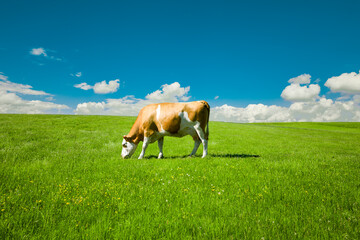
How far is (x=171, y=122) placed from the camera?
9359 millimetres

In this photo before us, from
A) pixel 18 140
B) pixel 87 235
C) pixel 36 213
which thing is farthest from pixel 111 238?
pixel 18 140

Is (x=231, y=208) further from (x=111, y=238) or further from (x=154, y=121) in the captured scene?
(x=154, y=121)

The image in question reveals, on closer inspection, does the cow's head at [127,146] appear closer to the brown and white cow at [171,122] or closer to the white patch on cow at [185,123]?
the brown and white cow at [171,122]

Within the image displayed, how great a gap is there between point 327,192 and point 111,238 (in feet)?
18.3

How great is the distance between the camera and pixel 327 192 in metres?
4.91

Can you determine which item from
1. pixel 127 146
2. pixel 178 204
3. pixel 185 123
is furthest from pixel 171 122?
pixel 178 204

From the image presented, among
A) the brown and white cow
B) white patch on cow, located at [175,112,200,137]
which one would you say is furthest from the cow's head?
white patch on cow, located at [175,112,200,137]

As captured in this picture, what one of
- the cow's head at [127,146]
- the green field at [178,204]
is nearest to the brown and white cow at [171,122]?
the cow's head at [127,146]

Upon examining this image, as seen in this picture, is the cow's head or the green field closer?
the green field

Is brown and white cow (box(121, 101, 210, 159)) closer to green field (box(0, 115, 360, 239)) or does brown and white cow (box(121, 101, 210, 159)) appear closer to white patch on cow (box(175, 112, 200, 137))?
white patch on cow (box(175, 112, 200, 137))

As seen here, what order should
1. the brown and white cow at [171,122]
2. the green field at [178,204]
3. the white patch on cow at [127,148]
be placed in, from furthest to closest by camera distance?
the white patch on cow at [127,148]
the brown and white cow at [171,122]
the green field at [178,204]

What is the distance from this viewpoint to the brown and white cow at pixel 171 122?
30.8 ft

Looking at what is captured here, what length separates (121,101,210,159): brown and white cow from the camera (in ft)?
30.8

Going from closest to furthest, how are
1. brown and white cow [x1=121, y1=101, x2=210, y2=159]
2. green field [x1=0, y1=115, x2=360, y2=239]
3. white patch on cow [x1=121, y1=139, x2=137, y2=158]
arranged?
green field [x1=0, y1=115, x2=360, y2=239] < brown and white cow [x1=121, y1=101, x2=210, y2=159] < white patch on cow [x1=121, y1=139, x2=137, y2=158]
